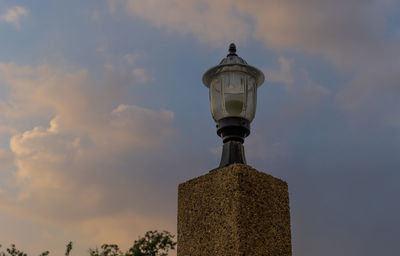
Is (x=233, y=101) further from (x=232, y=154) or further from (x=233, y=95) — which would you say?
(x=232, y=154)

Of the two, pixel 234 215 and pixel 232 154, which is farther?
pixel 232 154

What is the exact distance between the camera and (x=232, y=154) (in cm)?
539

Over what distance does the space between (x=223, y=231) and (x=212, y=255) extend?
11.4 inches

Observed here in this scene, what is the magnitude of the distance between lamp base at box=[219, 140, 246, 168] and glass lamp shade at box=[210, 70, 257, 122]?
336 mm

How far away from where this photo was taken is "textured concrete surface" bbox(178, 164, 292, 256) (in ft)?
15.6

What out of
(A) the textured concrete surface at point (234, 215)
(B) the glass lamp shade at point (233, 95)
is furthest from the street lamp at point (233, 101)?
Answer: (A) the textured concrete surface at point (234, 215)

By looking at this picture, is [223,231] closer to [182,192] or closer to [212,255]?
[212,255]

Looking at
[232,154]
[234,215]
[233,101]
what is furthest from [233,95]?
[234,215]

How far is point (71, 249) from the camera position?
58.3ft

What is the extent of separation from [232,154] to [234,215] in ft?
2.79

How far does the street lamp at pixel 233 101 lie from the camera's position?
18.0 feet

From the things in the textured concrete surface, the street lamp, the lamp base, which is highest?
the street lamp

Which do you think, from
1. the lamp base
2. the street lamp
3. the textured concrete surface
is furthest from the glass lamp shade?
the textured concrete surface

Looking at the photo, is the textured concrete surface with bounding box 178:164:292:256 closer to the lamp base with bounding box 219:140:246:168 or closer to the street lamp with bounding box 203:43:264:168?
the lamp base with bounding box 219:140:246:168
